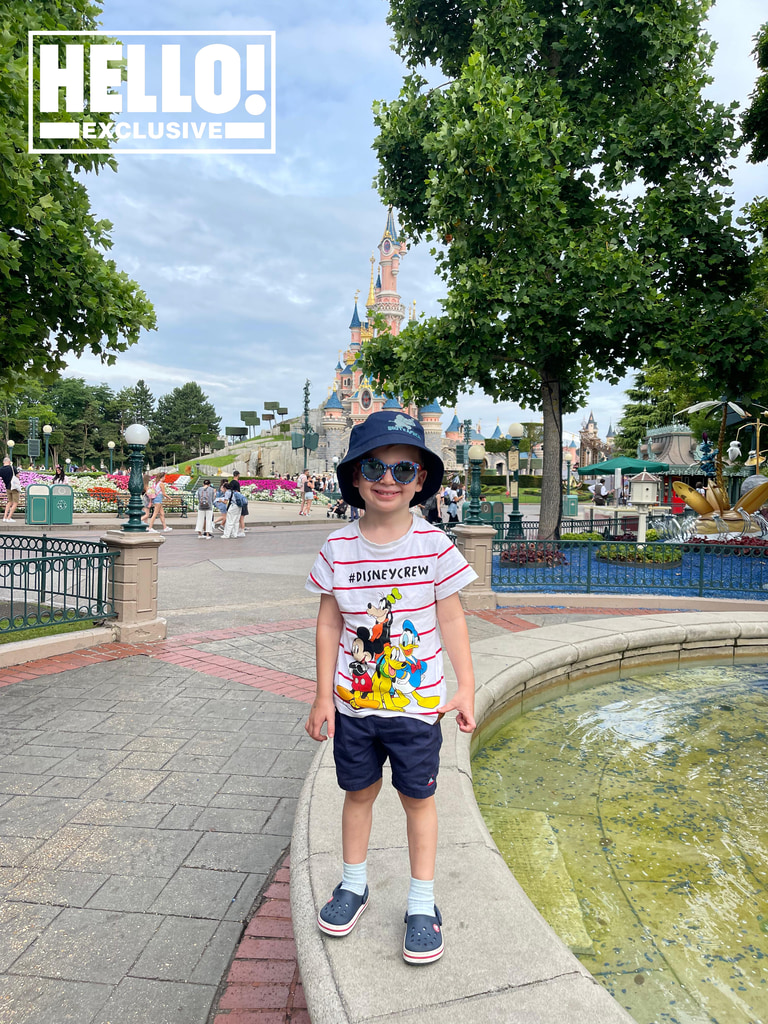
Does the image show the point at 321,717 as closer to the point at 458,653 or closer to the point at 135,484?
the point at 458,653

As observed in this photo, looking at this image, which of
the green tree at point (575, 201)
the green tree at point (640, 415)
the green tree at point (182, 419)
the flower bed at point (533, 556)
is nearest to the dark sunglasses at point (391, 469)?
the flower bed at point (533, 556)

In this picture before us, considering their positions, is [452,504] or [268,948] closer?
[268,948]

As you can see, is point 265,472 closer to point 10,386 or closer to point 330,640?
point 10,386

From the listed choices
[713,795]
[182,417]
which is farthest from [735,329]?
[182,417]

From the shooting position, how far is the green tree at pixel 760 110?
1537cm

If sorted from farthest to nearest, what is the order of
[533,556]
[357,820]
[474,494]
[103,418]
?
[103,418] → [533,556] → [474,494] → [357,820]

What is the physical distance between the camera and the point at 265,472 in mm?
90375

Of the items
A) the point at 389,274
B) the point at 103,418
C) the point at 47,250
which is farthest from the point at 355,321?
the point at 47,250

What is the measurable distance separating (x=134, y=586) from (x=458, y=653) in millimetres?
5685

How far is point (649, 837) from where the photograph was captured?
311cm

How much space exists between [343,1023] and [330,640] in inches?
39.3

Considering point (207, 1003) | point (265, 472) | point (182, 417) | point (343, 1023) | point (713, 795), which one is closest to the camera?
point (343, 1023)

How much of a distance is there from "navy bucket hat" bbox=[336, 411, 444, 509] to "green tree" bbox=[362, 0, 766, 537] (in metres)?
10.5

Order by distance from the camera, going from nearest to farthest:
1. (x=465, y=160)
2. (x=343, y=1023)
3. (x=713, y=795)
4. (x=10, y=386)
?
(x=343, y=1023) < (x=713, y=795) < (x=10, y=386) < (x=465, y=160)
